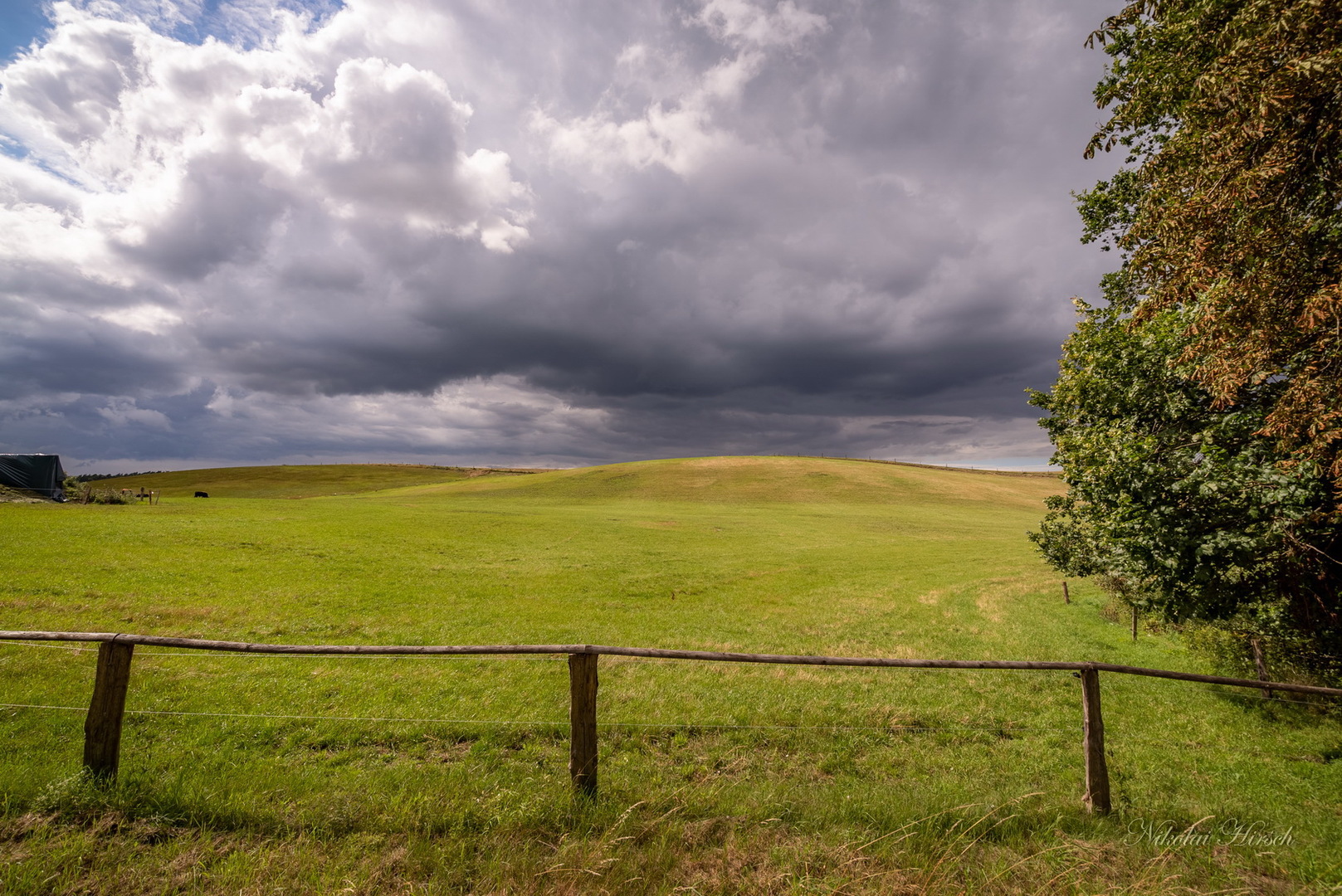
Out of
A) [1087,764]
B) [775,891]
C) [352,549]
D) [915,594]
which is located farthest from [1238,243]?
[352,549]

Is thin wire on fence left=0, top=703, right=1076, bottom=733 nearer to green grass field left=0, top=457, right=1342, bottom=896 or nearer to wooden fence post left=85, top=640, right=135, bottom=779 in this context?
green grass field left=0, top=457, right=1342, bottom=896

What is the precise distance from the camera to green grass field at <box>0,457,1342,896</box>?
5.66 m

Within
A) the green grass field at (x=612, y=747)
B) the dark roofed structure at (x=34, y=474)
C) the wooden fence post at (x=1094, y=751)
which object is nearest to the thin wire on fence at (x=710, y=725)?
the green grass field at (x=612, y=747)

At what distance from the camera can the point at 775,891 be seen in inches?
213

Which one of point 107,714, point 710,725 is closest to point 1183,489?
point 710,725

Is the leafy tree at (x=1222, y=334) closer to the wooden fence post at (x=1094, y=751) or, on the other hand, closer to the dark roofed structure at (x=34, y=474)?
the wooden fence post at (x=1094, y=751)

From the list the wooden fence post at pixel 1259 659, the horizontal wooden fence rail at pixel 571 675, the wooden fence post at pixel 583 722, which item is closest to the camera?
the horizontal wooden fence rail at pixel 571 675

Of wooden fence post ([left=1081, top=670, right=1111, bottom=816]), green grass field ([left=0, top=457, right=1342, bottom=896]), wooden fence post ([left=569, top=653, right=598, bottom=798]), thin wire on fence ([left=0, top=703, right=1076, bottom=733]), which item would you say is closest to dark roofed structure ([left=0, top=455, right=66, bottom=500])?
green grass field ([left=0, top=457, right=1342, bottom=896])

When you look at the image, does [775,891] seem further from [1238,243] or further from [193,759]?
[1238,243]

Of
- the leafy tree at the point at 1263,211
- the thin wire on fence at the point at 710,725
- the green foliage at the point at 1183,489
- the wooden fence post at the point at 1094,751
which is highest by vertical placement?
the leafy tree at the point at 1263,211

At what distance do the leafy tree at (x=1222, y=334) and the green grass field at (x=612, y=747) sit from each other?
4137 millimetres

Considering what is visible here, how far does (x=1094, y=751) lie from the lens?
7.46 meters

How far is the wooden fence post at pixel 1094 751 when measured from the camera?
24.2 feet

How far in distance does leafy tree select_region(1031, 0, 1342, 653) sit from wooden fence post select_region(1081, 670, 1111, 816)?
4730 mm
